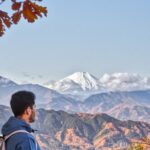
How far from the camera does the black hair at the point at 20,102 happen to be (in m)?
7.11

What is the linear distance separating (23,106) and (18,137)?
68 centimetres

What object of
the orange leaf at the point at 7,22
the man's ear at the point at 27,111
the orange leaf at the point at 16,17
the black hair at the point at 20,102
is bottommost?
the man's ear at the point at 27,111

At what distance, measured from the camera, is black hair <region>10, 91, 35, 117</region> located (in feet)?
23.3

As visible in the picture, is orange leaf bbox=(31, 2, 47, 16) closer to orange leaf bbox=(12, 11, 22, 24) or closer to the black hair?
orange leaf bbox=(12, 11, 22, 24)

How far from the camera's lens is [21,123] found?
681 cm

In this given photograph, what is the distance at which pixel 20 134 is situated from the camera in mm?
6613

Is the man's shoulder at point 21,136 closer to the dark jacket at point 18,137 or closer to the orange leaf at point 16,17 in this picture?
the dark jacket at point 18,137

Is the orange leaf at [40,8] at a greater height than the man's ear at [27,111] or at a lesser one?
greater

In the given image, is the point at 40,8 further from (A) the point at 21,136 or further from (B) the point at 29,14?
(A) the point at 21,136

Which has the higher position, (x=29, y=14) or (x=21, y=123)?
(x=29, y=14)

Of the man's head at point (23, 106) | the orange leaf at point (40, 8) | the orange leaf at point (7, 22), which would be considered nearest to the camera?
the orange leaf at point (40, 8)

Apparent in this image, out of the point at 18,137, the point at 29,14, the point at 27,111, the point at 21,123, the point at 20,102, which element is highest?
the point at 29,14

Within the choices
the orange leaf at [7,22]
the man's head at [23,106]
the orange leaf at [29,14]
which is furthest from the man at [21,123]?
the orange leaf at [29,14]

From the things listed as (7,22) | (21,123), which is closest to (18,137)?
(21,123)
